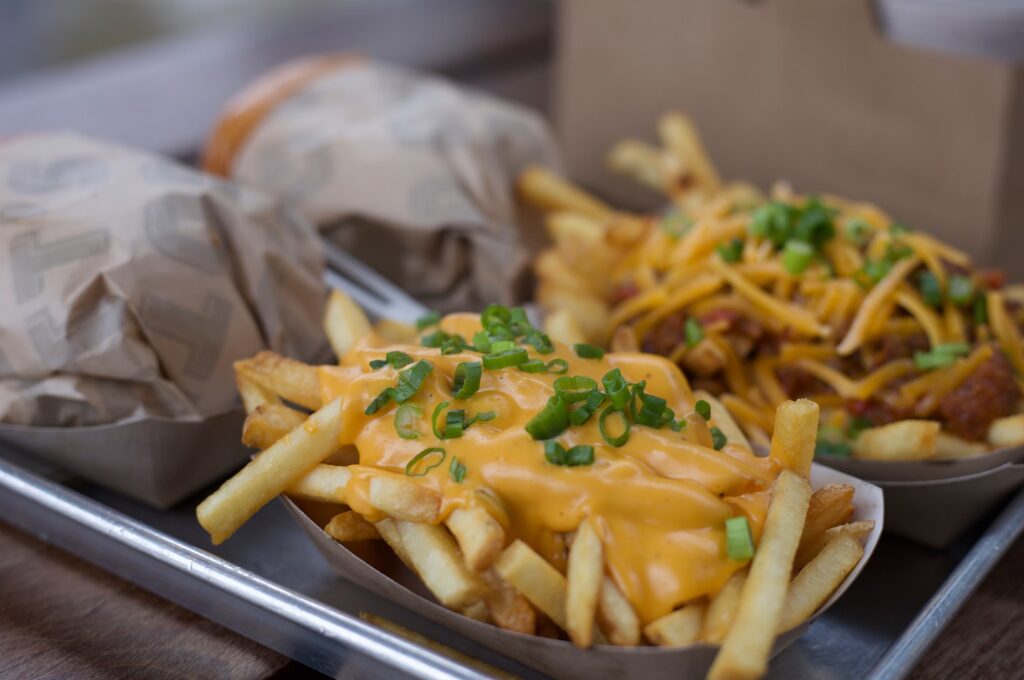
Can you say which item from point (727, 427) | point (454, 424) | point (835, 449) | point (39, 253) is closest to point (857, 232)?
point (835, 449)

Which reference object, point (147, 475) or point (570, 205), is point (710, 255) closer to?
point (570, 205)

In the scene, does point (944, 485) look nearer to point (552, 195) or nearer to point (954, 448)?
point (954, 448)

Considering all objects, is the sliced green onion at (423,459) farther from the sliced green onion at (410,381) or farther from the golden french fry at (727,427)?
the golden french fry at (727,427)

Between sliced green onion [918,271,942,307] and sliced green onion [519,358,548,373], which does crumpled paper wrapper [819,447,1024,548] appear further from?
sliced green onion [519,358,548,373]

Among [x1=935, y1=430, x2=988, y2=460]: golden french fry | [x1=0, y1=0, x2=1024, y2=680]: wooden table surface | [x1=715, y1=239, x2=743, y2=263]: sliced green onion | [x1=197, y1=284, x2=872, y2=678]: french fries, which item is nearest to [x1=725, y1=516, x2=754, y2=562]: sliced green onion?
[x1=197, y1=284, x2=872, y2=678]: french fries

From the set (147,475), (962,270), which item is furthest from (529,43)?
(147,475)

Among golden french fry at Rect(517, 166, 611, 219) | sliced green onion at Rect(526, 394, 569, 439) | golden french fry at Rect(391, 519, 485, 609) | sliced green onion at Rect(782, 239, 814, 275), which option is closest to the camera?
golden french fry at Rect(391, 519, 485, 609)
